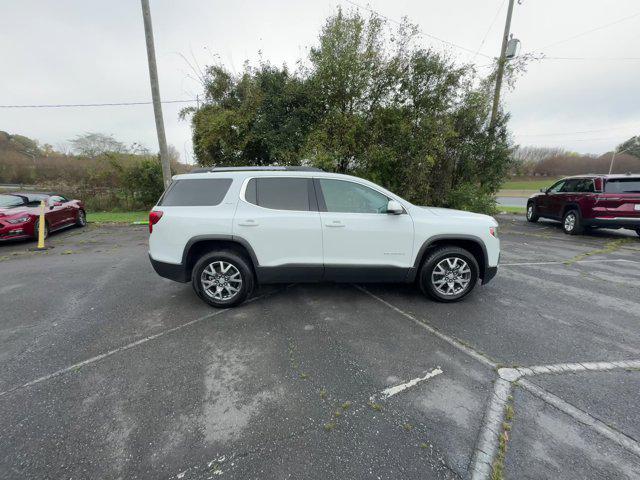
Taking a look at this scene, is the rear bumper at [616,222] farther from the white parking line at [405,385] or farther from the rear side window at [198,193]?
the rear side window at [198,193]

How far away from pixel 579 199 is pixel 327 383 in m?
10.1

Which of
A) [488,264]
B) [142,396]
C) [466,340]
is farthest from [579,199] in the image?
[142,396]

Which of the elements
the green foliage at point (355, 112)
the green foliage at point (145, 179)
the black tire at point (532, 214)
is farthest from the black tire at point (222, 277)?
the green foliage at point (145, 179)

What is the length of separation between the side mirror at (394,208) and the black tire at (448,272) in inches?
31.5

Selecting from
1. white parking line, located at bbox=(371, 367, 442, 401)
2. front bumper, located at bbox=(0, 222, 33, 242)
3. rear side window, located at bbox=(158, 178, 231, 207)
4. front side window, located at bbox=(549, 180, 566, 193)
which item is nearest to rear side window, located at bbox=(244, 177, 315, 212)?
rear side window, located at bbox=(158, 178, 231, 207)

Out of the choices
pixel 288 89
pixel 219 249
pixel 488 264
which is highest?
pixel 288 89

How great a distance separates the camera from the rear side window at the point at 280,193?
3.59 metres

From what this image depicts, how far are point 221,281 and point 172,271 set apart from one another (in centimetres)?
67

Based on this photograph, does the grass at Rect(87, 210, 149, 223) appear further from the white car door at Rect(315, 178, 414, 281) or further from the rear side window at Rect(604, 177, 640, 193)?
the rear side window at Rect(604, 177, 640, 193)

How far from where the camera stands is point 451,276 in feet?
12.3

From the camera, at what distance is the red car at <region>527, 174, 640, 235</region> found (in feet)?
24.6

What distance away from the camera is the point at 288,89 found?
957cm

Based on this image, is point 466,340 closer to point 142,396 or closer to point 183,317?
point 142,396

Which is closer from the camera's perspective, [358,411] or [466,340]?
[358,411]
